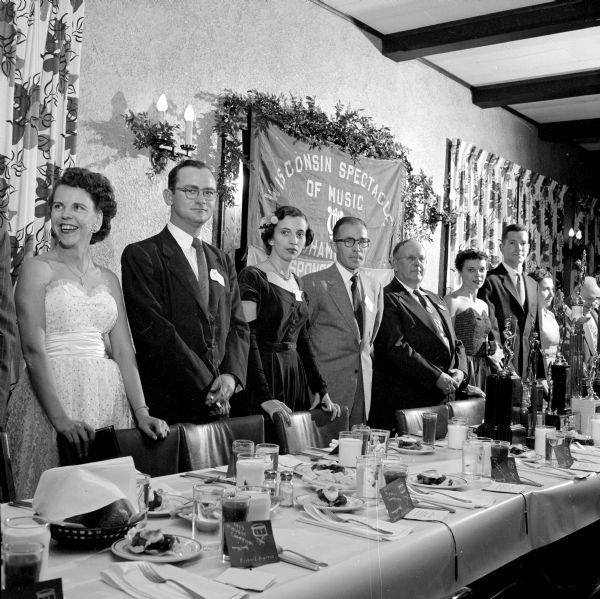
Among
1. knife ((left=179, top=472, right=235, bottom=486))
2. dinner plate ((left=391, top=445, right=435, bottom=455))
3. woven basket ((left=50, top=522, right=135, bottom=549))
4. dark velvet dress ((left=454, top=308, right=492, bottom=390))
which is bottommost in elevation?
dinner plate ((left=391, top=445, right=435, bottom=455))

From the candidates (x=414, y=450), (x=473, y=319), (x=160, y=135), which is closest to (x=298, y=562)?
(x=414, y=450)

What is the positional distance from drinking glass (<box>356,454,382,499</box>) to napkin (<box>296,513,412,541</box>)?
17 cm

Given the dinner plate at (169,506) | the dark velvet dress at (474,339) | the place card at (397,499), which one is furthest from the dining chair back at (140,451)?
the dark velvet dress at (474,339)

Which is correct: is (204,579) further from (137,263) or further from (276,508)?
(137,263)

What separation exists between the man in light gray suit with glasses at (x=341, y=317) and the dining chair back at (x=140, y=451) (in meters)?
1.79

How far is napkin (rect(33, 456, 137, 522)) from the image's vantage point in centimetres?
133

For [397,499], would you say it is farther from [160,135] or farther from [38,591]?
[160,135]

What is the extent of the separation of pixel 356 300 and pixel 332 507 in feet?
7.97

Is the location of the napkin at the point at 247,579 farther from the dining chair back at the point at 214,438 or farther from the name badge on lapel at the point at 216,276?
the name badge on lapel at the point at 216,276

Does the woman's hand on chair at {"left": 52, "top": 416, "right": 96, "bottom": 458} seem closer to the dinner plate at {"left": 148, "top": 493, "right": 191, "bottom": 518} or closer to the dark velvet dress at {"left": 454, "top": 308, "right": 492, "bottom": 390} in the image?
the dinner plate at {"left": 148, "top": 493, "right": 191, "bottom": 518}

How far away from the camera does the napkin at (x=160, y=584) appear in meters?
1.12

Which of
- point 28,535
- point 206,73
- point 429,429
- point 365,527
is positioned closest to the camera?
point 28,535

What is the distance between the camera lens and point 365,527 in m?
1.51

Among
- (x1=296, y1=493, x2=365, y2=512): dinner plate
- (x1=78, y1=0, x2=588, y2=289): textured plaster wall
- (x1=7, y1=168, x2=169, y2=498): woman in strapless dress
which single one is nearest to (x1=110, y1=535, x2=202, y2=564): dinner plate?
(x1=296, y1=493, x2=365, y2=512): dinner plate
